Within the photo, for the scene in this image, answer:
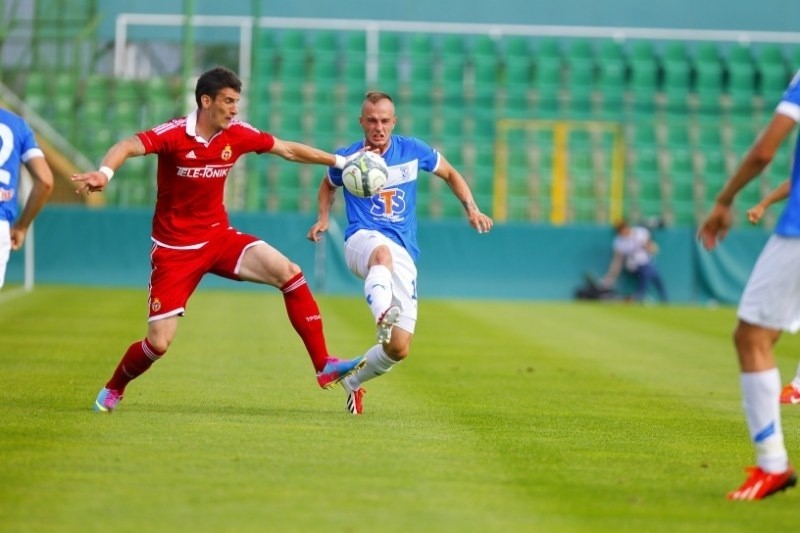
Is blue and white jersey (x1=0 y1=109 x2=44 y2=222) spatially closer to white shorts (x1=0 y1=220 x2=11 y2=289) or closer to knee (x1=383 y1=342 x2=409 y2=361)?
white shorts (x1=0 y1=220 x2=11 y2=289)

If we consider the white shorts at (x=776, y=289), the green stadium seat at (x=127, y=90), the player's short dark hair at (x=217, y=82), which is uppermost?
the player's short dark hair at (x=217, y=82)

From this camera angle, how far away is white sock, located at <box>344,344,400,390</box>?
369 inches

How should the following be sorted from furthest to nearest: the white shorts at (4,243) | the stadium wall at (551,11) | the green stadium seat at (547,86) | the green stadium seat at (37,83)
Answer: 1. the stadium wall at (551,11)
2. the green stadium seat at (547,86)
3. the green stadium seat at (37,83)
4. the white shorts at (4,243)

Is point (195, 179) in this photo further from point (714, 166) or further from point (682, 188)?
point (714, 166)

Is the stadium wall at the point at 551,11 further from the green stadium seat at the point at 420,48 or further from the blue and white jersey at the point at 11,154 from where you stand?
the blue and white jersey at the point at 11,154

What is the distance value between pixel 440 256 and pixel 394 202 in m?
16.9

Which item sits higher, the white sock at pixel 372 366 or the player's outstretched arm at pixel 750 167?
the player's outstretched arm at pixel 750 167

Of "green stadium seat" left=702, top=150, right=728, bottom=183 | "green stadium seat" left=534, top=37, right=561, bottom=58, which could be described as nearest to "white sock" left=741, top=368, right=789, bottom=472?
"green stadium seat" left=702, top=150, right=728, bottom=183

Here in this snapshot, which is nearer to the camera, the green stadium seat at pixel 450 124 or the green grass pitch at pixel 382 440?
the green grass pitch at pixel 382 440

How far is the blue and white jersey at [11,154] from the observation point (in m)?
8.49

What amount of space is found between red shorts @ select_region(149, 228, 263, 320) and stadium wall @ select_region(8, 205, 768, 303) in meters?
16.5

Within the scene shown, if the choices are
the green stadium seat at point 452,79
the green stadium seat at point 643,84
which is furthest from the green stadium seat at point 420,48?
the green stadium seat at point 643,84

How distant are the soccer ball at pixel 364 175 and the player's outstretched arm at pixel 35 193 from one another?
1.89 metres

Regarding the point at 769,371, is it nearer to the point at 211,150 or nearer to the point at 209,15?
the point at 211,150
